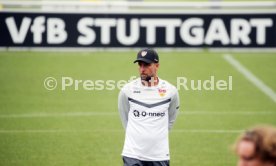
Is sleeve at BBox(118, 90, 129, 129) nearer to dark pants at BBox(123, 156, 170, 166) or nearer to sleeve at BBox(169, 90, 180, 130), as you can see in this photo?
sleeve at BBox(169, 90, 180, 130)

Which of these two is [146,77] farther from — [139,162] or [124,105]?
[139,162]

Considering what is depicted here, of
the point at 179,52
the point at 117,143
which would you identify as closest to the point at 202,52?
the point at 179,52

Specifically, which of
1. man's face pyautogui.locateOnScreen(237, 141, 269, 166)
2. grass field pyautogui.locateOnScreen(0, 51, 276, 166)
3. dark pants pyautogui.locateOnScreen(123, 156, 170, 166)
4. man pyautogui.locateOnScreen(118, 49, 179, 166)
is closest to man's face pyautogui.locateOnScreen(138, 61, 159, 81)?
man pyautogui.locateOnScreen(118, 49, 179, 166)

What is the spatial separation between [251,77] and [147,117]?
1363 centimetres

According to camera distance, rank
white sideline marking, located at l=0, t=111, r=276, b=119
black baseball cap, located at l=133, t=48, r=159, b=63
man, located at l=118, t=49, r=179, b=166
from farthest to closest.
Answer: white sideline marking, located at l=0, t=111, r=276, b=119
black baseball cap, located at l=133, t=48, r=159, b=63
man, located at l=118, t=49, r=179, b=166

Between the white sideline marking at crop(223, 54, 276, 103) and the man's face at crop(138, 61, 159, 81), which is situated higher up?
the man's face at crop(138, 61, 159, 81)

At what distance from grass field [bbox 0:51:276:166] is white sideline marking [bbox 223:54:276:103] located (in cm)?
15

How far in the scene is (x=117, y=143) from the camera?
14070 mm

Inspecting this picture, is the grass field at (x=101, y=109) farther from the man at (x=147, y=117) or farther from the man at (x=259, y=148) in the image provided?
the man at (x=259, y=148)

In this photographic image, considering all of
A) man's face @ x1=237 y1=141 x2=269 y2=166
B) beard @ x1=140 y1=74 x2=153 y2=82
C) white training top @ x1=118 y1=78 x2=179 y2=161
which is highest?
man's face @ x1=237 y1=141 x2=269 y2=166

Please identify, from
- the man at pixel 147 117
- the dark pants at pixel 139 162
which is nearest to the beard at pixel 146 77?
the man at pixel 147 117

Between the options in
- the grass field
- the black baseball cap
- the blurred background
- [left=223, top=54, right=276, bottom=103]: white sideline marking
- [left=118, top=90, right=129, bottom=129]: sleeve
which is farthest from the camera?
[left=223, top=54, right=276, bottom=103]: white sideline marking

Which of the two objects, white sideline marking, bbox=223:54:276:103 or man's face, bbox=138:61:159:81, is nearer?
man's face, bbox=138:61:159:81

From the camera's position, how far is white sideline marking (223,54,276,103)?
1917 cm
